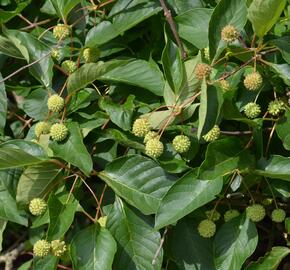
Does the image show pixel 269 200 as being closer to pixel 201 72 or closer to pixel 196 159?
pixel 196 159

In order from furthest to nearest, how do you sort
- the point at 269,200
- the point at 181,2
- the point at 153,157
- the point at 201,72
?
1. the point at 181,2
2. the point at 269,200
3. the point at 153,157
4. the point at 201,72

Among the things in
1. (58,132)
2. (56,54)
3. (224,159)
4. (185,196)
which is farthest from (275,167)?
(56,54)

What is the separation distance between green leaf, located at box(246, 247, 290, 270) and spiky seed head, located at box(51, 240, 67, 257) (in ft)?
1.77

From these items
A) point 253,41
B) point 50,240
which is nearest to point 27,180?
point 50,240

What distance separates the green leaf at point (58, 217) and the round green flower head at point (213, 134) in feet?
1.50

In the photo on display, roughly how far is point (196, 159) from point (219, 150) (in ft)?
0.84

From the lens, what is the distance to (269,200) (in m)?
1.83

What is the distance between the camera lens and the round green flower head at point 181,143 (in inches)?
66.6

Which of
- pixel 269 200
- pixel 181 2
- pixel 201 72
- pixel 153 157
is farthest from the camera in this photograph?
pixel 181 2

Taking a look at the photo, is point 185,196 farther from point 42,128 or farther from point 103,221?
point 42,128

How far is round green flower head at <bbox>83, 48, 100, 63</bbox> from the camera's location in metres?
1.93

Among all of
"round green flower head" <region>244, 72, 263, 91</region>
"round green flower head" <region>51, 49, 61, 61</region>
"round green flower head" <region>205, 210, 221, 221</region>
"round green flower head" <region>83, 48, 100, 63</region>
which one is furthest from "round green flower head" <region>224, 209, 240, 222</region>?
"round green flower head" <region>51, 49, 61, 61</region>

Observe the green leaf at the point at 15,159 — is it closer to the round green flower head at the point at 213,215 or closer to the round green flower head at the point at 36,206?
the round green flower head at the point at 36,206

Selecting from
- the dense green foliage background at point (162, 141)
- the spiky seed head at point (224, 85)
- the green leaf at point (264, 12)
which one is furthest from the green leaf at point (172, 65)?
the green leaf at point (264, 12)
